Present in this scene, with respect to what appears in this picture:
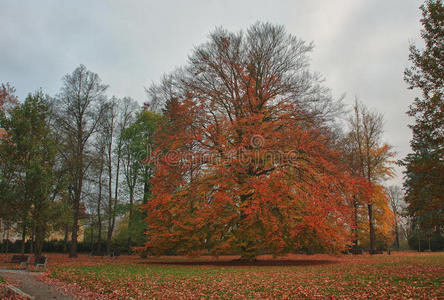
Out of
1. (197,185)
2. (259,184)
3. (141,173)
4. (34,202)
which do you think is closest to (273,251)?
(259,184)

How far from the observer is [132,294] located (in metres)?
8.05

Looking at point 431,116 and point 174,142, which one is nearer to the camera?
point 431,116

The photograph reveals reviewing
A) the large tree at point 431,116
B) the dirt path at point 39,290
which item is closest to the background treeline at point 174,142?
the large tree at point 431,116

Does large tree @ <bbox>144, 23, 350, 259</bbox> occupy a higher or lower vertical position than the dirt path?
higher

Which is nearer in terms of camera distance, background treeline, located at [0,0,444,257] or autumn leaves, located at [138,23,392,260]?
background treeline, located at [0,0,444,257]

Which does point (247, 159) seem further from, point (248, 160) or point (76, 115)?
point (76, 115)

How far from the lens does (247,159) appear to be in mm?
16172

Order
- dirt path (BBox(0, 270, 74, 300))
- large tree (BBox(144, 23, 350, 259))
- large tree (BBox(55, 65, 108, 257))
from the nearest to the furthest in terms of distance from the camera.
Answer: dirt path (BBox(0, 270, 74, 300)), large tree (BBox(144, 23, 350, 259)), large tree (BBox(55, 65, 108, 257))

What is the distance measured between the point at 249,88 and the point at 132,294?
1333 centimetres

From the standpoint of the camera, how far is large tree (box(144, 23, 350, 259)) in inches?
618

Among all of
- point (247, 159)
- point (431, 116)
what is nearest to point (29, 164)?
point (247, 159)

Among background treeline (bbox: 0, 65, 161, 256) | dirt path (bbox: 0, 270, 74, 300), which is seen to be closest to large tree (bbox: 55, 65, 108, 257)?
background treeline (bbox: 0, 65, 161, 256)

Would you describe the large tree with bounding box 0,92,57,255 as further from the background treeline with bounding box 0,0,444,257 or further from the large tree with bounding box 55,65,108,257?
the large tree with bounding box 55,65,108,257

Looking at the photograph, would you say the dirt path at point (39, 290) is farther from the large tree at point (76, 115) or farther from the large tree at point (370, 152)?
the large tree at point (370, 152)
